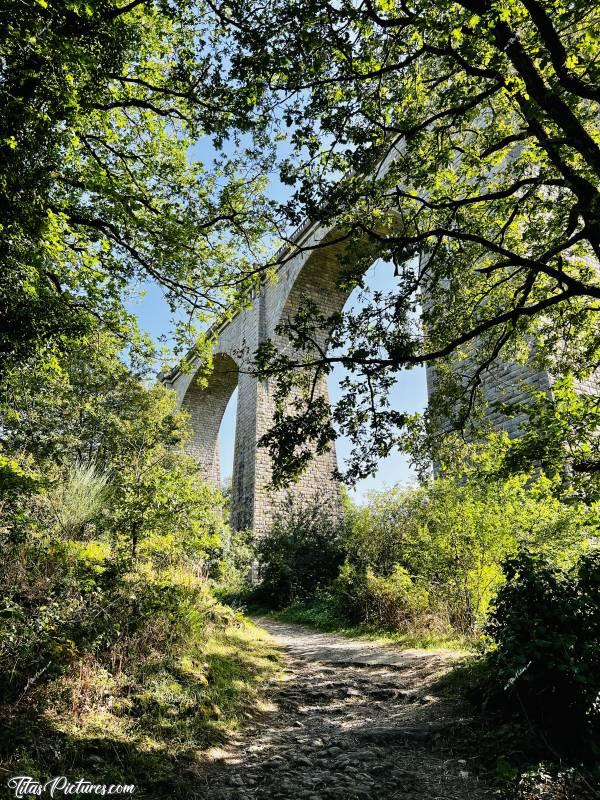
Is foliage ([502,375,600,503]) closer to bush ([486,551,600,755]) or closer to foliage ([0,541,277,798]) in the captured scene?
Answer: bush ([486,551,600,755])

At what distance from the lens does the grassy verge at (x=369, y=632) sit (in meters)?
5.18

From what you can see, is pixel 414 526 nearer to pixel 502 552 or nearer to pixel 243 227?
pixel 502 552

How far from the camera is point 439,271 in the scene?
4590 millimetres

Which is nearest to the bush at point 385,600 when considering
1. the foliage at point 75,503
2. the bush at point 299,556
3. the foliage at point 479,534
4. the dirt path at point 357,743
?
the foliage at point 479,534

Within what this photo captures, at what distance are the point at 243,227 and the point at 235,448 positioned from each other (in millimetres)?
9084

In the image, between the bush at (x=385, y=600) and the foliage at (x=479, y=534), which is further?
the bush at (x=385, y=600)

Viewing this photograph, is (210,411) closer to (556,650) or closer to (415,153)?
(415,153)

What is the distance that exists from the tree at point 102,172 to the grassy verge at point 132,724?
3014 millimetres

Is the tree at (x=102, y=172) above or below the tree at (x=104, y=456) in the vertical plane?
above

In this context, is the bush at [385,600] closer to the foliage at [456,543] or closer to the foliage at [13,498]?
the foliage at [456,543]

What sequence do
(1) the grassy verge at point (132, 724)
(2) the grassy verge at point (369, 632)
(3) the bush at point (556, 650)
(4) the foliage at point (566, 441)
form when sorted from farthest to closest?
(2) the grassy verge at point (369, 632) < (4) the foliage at point (566, 441) < (3) the bush at point (556, 650) < (1) the grassy verge at point (132, 724)

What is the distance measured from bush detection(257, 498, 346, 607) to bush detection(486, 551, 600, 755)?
24.7 ft

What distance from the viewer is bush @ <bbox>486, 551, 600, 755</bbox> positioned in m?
2.55

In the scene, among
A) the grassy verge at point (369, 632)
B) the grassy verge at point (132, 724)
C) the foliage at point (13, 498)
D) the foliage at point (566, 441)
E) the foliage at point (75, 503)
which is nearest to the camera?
the grassy verge at point (132, 724)
